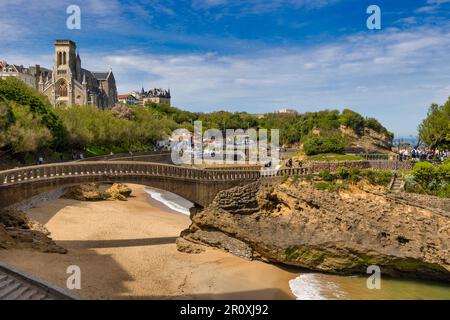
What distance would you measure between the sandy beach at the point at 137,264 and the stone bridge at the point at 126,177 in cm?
359

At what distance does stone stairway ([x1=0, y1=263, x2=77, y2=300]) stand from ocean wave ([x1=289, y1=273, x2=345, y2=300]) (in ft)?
36.9

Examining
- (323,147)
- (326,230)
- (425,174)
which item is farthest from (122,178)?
(323,147)

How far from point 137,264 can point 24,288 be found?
740 centimetres

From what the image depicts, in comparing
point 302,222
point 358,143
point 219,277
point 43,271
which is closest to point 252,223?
point 302,222

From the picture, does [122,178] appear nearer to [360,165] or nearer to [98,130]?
[360,165]

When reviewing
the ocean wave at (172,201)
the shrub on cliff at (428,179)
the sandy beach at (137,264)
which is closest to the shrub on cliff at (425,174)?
the shrub on cliff at (428,179)

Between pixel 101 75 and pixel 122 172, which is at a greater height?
pixel 101 75

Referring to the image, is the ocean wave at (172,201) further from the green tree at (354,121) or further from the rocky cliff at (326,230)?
the green tree at (354,121)

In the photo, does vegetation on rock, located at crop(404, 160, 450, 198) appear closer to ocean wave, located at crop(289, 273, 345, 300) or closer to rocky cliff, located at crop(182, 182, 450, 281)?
rocky cliff, located at crop(182, 182, 450, 281)

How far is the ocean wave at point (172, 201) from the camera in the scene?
39694 millimetres

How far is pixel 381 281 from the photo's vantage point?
72.2ft

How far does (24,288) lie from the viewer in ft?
48.4

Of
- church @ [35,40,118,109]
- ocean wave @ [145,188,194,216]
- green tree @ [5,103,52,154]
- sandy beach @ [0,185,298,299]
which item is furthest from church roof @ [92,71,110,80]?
sandy beach @ [0,185,298,299]
